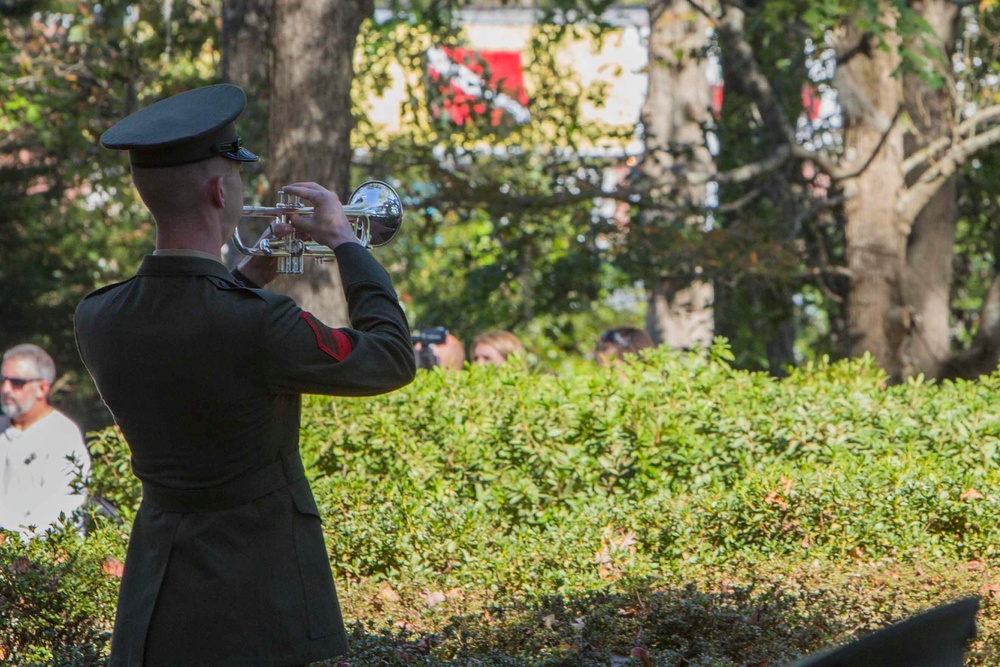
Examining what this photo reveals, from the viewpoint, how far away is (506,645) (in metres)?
4.34

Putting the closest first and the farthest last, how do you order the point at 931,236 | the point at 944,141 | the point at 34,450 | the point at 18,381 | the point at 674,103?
1. the point at 34,450
2. the point at 18,381
3. the point at 944,141
4. the point at 931,236
5. the point at 674,103

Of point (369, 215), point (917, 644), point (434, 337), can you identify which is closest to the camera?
point (917, 644)

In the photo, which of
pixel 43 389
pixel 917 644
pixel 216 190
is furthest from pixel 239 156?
pixel 43 389

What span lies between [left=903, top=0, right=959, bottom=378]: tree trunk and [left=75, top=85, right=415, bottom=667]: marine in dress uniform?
8.17 metres

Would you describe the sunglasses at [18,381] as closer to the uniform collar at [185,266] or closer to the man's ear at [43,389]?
the man's ear at [43,389]

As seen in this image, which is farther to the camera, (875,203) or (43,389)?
(875,203)

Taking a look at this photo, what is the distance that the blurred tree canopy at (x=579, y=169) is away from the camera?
1012 centimetres

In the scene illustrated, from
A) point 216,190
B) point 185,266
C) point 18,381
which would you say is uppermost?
point 216,190

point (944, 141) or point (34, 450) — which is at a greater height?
point (944, 141)

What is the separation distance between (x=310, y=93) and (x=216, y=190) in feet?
17.4

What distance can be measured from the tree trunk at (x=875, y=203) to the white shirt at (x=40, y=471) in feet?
20.4

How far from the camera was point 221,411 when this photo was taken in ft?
8.68

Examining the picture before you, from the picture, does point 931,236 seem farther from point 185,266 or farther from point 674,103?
point 185,266

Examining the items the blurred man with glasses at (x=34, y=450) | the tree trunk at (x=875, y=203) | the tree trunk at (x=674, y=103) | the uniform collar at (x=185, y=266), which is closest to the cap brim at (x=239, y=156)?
the uniform collar at (x=185, y=266)
